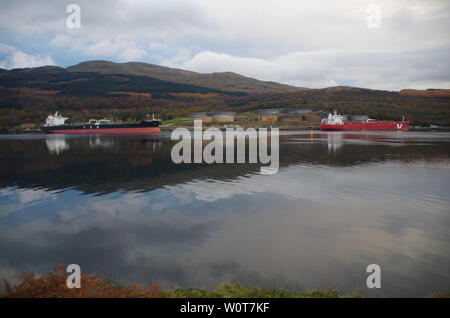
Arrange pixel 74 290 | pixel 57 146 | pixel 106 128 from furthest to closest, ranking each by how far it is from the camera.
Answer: pixel 106 128, pixel 57 146, pixel 74 290

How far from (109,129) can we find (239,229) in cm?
9899

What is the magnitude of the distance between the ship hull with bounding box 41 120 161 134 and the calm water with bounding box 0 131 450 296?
77.1 metres

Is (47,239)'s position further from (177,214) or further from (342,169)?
(342,169)

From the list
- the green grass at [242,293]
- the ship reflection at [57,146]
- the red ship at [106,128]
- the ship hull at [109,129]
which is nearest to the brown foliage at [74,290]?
the green grass at [242,293]

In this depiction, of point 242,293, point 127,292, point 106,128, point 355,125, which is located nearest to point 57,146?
point 127,292

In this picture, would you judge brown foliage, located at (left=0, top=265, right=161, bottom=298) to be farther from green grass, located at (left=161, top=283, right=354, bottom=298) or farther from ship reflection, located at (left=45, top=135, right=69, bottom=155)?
ship reflection, located at (left=45, top=135, right=69, bottom=155)

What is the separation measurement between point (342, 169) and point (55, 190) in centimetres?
1964

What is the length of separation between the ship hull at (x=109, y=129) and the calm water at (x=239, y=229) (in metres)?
77.1

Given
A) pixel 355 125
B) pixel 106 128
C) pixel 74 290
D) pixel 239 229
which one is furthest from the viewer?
pixel 355 125

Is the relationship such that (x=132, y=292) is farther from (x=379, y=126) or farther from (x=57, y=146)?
(x=379, y=126)

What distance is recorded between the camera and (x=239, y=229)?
10477 mm

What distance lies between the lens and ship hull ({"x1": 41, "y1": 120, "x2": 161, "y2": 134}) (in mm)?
95938

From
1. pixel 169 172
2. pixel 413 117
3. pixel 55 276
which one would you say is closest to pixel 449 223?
pixel 55 276
